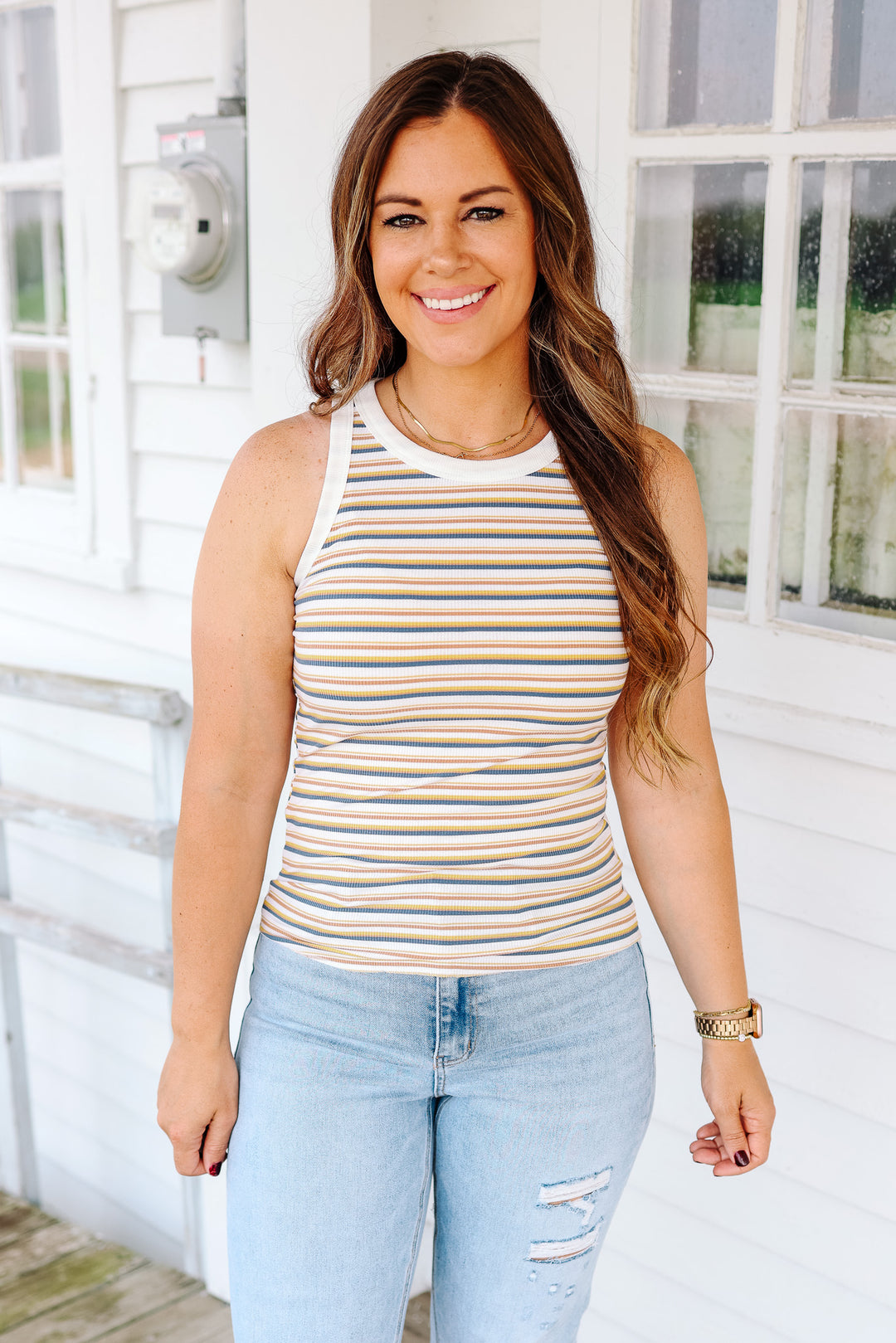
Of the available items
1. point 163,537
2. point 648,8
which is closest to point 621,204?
point 648,8

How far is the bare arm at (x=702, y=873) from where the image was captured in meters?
1.50

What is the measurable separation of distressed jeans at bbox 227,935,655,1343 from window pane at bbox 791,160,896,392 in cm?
90

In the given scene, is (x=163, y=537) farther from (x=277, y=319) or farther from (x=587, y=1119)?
(x=587, y=1119)

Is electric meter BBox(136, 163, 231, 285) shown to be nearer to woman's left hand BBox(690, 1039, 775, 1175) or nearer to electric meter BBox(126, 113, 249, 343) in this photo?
electric meter BBox(126, 113, 249, 343)

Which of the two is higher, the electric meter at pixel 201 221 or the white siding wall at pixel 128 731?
the electric meter at pixel 201 221

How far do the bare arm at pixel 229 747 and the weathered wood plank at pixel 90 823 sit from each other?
125cm

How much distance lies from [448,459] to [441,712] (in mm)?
266

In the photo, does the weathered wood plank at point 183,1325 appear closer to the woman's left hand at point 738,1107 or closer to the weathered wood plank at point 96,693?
the weathered wood plank at point 96,693

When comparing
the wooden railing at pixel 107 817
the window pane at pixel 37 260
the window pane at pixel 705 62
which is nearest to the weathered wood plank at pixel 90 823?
the wooden railing at pixel 107 817

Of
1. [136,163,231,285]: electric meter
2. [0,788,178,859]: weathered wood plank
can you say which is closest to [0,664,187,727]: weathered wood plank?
[0,788,178,859]: weathered wood plank

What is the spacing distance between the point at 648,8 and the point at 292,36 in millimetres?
595

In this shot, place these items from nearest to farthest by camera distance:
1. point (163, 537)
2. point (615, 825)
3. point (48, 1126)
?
point (615, 825) < point (163, 537) < point (48, 1126)

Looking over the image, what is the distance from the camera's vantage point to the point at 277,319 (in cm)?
228

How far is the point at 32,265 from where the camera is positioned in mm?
3023
